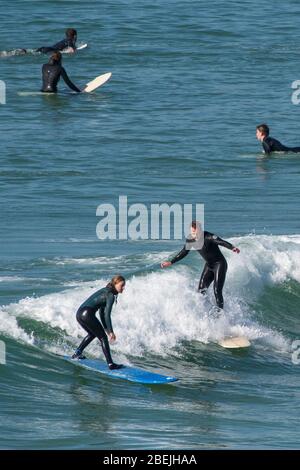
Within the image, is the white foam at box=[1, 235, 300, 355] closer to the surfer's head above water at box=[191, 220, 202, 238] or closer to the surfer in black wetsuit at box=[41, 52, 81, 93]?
the surfer's head above water at box=[191, 220, 202, 238]

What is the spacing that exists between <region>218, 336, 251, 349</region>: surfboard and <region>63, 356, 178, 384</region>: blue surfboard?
8.81 ft

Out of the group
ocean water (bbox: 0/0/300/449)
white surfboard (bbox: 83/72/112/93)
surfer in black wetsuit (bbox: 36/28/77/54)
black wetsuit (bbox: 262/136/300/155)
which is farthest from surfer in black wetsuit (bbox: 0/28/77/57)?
black wetsuit (bbox: 262/136/300/155)

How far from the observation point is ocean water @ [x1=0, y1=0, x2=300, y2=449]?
792 inches

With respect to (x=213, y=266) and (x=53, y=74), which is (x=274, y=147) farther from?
(x=213, y=266)

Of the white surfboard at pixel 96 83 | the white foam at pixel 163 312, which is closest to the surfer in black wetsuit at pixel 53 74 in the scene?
the white surfboard at pixel 96 83

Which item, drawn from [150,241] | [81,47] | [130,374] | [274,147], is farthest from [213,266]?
[81,47]

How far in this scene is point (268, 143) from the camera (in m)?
35.8

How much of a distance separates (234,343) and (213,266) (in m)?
1.32

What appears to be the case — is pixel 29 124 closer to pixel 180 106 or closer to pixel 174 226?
pixel 180 106

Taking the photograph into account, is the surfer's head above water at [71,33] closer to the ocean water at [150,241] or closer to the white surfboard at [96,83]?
the ocean water at [150,241]

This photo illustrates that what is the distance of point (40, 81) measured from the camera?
43.4 metres

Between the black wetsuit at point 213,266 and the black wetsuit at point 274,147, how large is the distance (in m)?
11.6

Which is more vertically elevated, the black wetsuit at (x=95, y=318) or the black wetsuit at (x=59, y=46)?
the black wetsuit at (x=59, y=46)

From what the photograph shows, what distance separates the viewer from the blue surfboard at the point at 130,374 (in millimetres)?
21039
